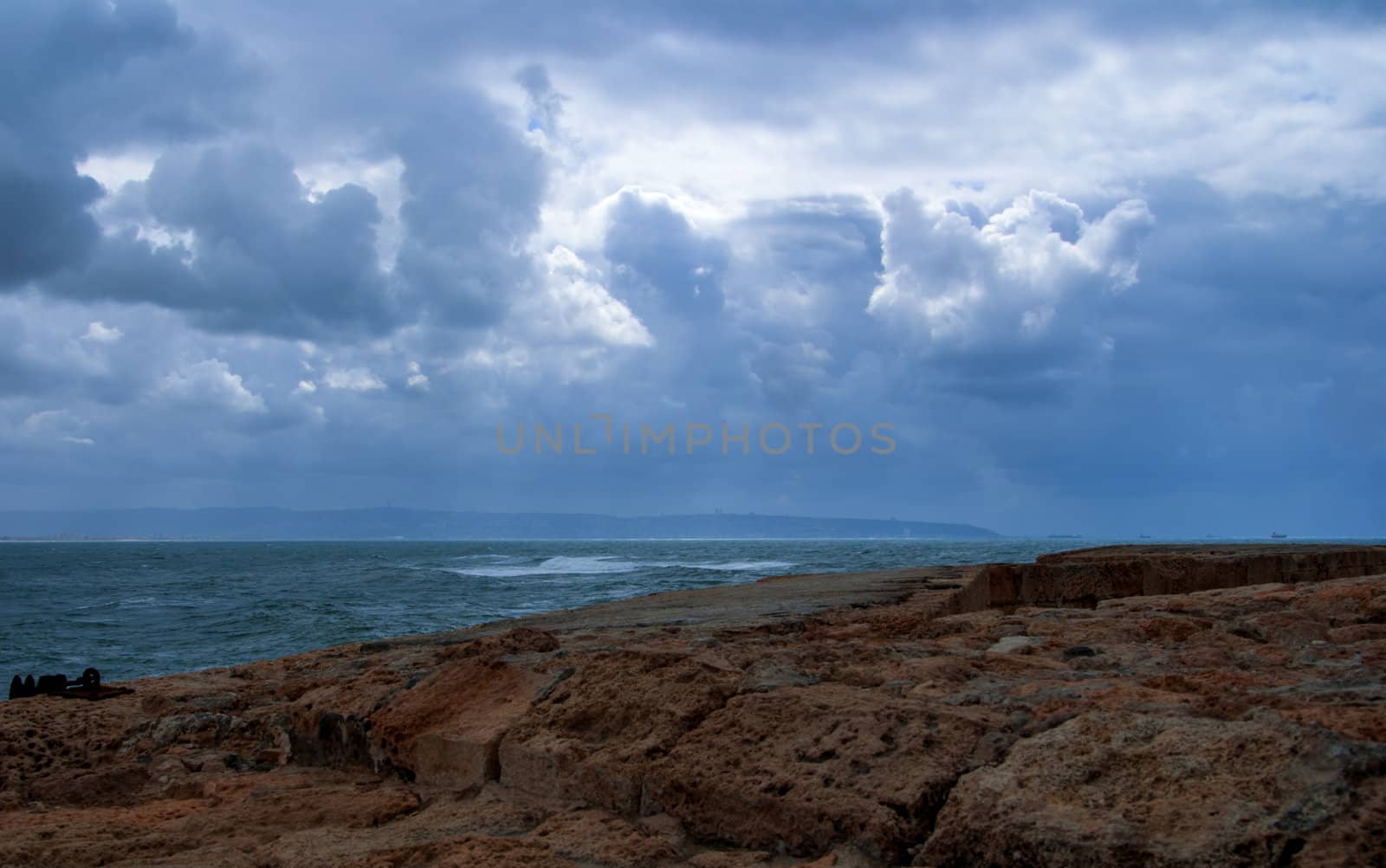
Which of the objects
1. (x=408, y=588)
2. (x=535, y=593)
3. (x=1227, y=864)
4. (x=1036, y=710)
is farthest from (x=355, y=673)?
(x=408, y=588)

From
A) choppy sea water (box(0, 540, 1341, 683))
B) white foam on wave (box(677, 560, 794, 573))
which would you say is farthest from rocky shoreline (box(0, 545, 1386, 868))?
white foam on wave (box(677, 560, 794, 573))

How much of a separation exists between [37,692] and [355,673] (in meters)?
1.49

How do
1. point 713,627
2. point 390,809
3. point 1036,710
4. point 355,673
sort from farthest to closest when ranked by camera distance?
point 713,627 < point 355,673 < point 390,809 < point 1036,710

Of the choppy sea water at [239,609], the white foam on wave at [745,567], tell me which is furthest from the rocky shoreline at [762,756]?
the white foam on wave at [745,567]

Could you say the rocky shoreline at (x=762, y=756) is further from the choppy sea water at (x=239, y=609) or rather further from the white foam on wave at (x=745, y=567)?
the white foam on wave at (x=745, y=567)

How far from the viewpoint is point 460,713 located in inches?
149

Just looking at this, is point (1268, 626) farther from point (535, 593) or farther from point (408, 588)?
point (408, 588)

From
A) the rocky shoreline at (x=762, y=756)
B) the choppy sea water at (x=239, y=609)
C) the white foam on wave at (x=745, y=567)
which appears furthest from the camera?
the white foam on wave at (x=745, y=567)

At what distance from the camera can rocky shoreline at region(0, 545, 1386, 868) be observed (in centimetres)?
219

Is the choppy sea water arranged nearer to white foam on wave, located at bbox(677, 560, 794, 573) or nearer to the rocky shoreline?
white foam on wave, located at bbox(677, 560, 794, 573)

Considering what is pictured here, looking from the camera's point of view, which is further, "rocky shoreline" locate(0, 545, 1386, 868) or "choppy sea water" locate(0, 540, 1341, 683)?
"choppy sea water" locate(0, 540, 1341, 683)

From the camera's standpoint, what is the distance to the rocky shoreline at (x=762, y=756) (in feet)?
7.19

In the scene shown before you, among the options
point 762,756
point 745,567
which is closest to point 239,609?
point 745,567

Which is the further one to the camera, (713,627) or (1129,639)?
(713,627)
